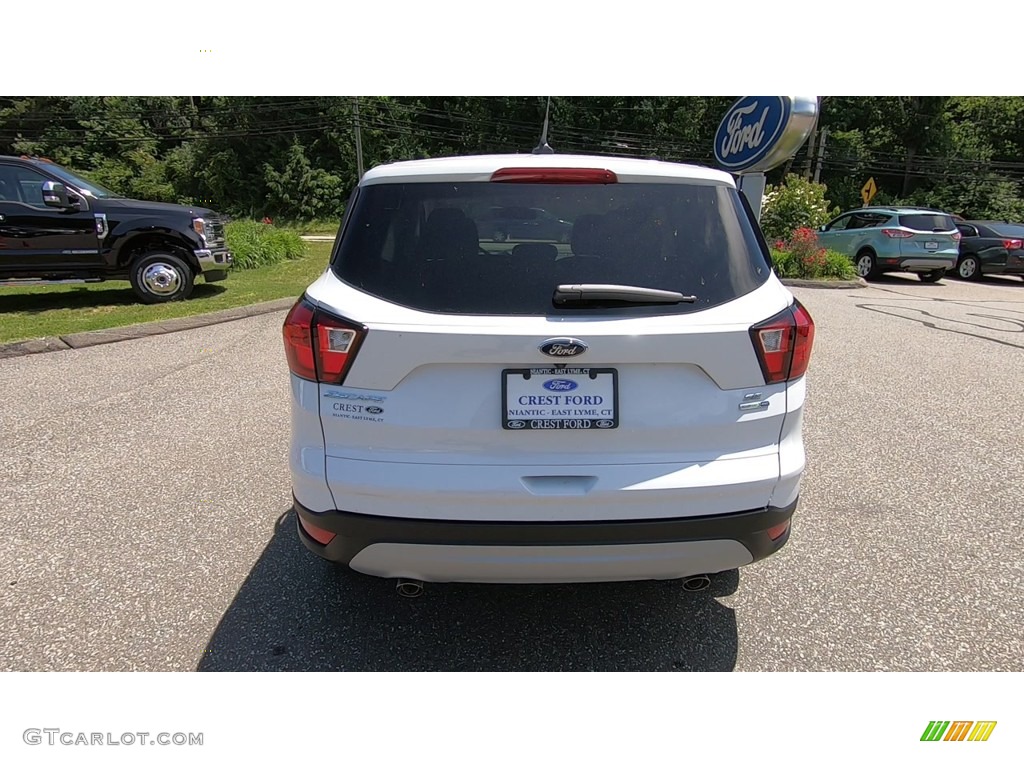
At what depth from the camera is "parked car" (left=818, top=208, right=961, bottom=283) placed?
1348 cm

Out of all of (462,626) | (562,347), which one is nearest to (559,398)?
(562,347)

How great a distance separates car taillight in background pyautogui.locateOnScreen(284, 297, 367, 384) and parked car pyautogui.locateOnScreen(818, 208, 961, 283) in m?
15.5

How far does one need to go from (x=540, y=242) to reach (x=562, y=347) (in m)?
0.44

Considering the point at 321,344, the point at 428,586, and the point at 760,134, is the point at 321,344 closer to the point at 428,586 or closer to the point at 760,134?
the point at 428,586

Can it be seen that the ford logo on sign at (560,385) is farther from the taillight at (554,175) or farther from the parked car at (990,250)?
the parked car at (990,250)

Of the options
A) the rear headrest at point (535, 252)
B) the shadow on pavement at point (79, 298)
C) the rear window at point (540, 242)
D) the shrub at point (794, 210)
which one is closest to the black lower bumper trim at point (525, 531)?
the rear window at point (540, 242)

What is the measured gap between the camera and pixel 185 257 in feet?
29.2

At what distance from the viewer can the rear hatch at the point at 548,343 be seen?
72.9 inches

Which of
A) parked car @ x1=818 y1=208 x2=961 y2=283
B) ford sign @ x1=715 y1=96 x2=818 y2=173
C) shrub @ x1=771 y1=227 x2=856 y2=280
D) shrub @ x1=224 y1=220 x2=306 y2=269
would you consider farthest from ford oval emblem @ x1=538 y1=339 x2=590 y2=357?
parked car @ x1=818 y1=208 x2=961 y2=283

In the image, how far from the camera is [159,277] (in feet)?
28.7

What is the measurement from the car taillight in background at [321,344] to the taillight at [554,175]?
2.46ft

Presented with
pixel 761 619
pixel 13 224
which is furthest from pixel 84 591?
pixel 13 224

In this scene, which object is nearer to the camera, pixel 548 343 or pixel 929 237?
pixel 548 343

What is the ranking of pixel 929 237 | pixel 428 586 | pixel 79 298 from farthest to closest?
pixel 929 237, pixel 79 298, pixel 428 586
